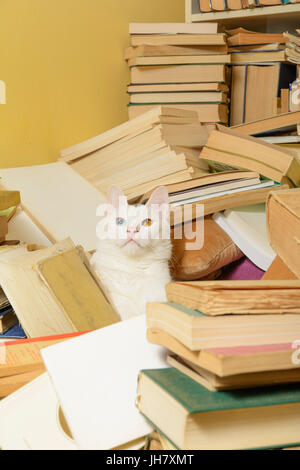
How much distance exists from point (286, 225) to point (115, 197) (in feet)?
1.71

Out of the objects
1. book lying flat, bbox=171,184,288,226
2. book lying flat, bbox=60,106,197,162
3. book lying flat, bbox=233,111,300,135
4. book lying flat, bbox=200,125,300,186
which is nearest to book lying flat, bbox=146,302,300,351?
book lying flat, bbox=171,184,288,226

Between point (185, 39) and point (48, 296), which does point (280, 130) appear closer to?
point (185, 39)

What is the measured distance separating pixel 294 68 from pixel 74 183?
3.57 ft

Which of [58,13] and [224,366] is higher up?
[58,13]

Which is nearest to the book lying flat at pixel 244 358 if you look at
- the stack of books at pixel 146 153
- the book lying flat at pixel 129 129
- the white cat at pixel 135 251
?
the white cat at pixel 135 251

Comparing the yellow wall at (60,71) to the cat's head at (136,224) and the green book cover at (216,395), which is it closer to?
the cat's head at (136,224)

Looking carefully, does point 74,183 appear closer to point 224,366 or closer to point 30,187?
point 30,187

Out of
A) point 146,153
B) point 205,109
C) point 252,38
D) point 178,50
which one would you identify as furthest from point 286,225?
point 252,38

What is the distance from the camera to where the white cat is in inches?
49.2

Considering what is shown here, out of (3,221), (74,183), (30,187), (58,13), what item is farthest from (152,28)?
(3,221)

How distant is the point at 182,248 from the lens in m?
1.42

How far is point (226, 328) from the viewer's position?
0.62 meters

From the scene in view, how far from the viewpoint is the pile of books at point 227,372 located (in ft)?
1.90

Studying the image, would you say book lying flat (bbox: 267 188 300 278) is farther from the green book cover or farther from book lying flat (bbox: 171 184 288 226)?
book lying flat (bbox: 171 184 288 226)
